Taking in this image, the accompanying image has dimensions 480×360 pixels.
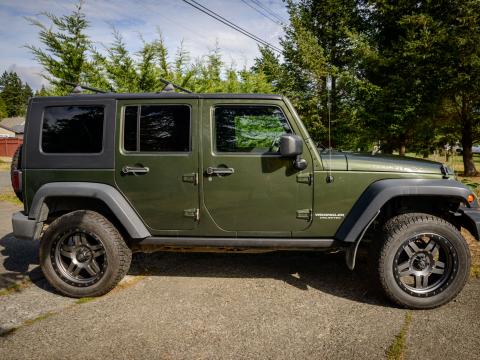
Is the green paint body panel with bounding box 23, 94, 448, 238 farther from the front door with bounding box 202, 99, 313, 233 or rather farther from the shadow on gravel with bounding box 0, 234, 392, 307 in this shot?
the shadow on gravel with bounding box 0, 234, 392, 307

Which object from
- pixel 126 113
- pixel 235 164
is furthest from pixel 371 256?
pixel 126 113

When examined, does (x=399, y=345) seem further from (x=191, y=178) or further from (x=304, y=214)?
(x=191, y=178)

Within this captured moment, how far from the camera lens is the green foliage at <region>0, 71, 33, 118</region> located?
101 meters

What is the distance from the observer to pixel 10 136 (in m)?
56.8

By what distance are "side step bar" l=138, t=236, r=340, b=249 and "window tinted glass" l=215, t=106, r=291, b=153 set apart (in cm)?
85

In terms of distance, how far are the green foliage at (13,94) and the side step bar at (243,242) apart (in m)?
111

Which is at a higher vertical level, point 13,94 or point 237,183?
point 13,94

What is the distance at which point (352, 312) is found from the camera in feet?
9.55

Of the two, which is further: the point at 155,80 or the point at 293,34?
the point at 293,34

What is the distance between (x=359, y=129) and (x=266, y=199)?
11251 millimetres

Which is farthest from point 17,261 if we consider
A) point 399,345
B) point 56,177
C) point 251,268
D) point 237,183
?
point 399,345

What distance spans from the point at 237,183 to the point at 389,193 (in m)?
1.35

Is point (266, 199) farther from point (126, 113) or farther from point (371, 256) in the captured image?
point (126, 113)

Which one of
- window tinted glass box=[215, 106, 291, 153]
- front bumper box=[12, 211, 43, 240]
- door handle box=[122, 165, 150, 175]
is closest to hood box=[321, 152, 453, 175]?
window tinted glass box=[215, 106, 291, 153]
